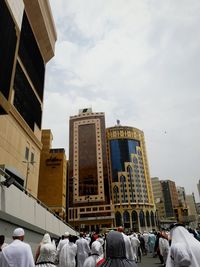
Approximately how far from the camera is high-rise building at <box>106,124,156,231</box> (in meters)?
96.2

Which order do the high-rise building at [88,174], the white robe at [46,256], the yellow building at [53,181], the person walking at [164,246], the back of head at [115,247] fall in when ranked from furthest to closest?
the high-rise building at [88,174] < the yellow building at [53,181] < the person walking at [164,246] < the white robe at [46,256] < the back of head at [115,247]

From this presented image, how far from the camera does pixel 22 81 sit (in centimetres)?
2980

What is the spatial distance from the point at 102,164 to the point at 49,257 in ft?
293

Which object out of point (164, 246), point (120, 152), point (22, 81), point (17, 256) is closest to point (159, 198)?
point (120, 152)

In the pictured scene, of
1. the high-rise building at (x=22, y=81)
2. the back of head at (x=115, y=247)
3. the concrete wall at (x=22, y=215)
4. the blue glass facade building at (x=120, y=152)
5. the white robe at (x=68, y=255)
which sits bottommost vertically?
the white robe at (x=68, y=255)

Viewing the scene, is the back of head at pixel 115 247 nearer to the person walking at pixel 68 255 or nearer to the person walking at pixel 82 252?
the person walking at pixel 68 255

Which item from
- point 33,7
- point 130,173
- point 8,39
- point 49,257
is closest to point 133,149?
point 130,173

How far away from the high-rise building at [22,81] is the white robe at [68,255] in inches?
495

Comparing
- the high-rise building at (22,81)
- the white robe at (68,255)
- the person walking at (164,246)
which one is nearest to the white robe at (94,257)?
the white robe at (68,255)

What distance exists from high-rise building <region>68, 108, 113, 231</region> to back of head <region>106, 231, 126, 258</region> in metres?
84.9

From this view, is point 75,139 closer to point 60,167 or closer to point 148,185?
point 60,167

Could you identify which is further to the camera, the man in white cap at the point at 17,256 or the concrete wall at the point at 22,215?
the concrete wall at the point at 22,215

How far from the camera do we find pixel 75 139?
100 m

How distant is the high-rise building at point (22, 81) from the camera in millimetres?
18922
